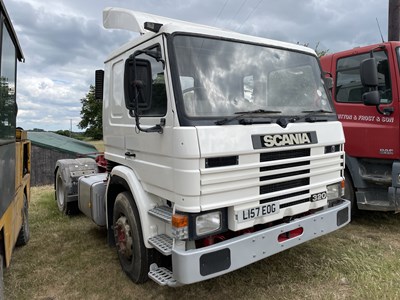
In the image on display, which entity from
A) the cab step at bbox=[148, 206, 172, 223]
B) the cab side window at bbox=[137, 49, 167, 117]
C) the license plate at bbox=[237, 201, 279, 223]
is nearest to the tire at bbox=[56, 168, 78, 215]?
the cab step at bbox=[148, 206, 172, 223]

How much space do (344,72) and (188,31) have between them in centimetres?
332

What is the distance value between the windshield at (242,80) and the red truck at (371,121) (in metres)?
1.15

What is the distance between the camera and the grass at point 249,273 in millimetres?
3277

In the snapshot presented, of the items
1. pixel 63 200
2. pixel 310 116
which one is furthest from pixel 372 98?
pixel 63 200

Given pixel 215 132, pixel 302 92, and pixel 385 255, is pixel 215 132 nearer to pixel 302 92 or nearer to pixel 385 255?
pixel 302 92

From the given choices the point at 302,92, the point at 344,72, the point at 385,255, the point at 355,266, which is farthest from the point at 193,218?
the point at 344,72

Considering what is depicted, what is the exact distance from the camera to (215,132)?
2.69 meters

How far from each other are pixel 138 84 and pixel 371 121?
356 cm

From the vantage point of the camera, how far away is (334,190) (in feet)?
11.9

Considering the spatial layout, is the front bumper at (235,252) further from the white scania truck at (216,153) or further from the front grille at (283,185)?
the front grille at (283,185)

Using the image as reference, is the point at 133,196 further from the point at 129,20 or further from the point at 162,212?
the point at 129,20

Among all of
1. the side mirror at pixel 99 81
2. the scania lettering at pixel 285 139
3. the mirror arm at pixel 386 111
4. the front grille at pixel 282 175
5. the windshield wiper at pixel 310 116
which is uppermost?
the side mirror at pixel 99 81

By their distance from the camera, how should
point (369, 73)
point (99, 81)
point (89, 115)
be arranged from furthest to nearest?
1. point (89, 115)
2. point (99, 81)
3. point (369, 73)

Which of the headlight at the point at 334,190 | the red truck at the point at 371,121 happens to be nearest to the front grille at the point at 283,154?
the headlight at the point at 334,190
